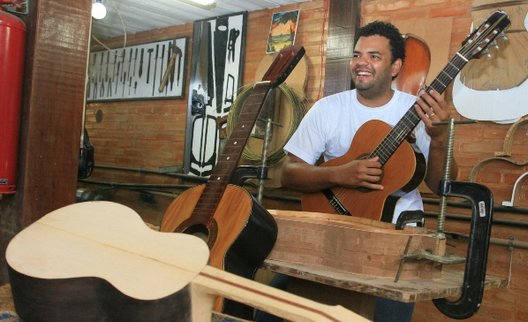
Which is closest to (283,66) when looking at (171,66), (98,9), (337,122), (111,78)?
(337,122)

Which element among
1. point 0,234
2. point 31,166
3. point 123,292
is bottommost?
point 0,234

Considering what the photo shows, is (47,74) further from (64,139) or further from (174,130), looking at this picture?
(174,130)

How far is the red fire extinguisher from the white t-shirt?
1.40m

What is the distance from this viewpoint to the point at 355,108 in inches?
110

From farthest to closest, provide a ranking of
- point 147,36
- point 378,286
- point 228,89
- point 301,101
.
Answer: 1. point 147,36
2. point 228,89
3. point 301,101
4. point 378,286

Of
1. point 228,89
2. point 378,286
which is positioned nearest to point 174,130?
point 228,89

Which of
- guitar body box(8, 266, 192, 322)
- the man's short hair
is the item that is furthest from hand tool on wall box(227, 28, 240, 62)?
guitar body box(8, 266, 192, 322)

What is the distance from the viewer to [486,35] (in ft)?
8.11

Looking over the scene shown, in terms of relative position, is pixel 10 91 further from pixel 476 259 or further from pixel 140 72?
pixel 140 72

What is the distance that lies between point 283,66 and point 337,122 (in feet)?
1.37

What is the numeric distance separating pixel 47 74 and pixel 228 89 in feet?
11.9

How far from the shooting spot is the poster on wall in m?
5.62

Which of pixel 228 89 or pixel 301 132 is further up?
pixel 228 89

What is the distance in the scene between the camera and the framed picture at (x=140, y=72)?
6.27m
